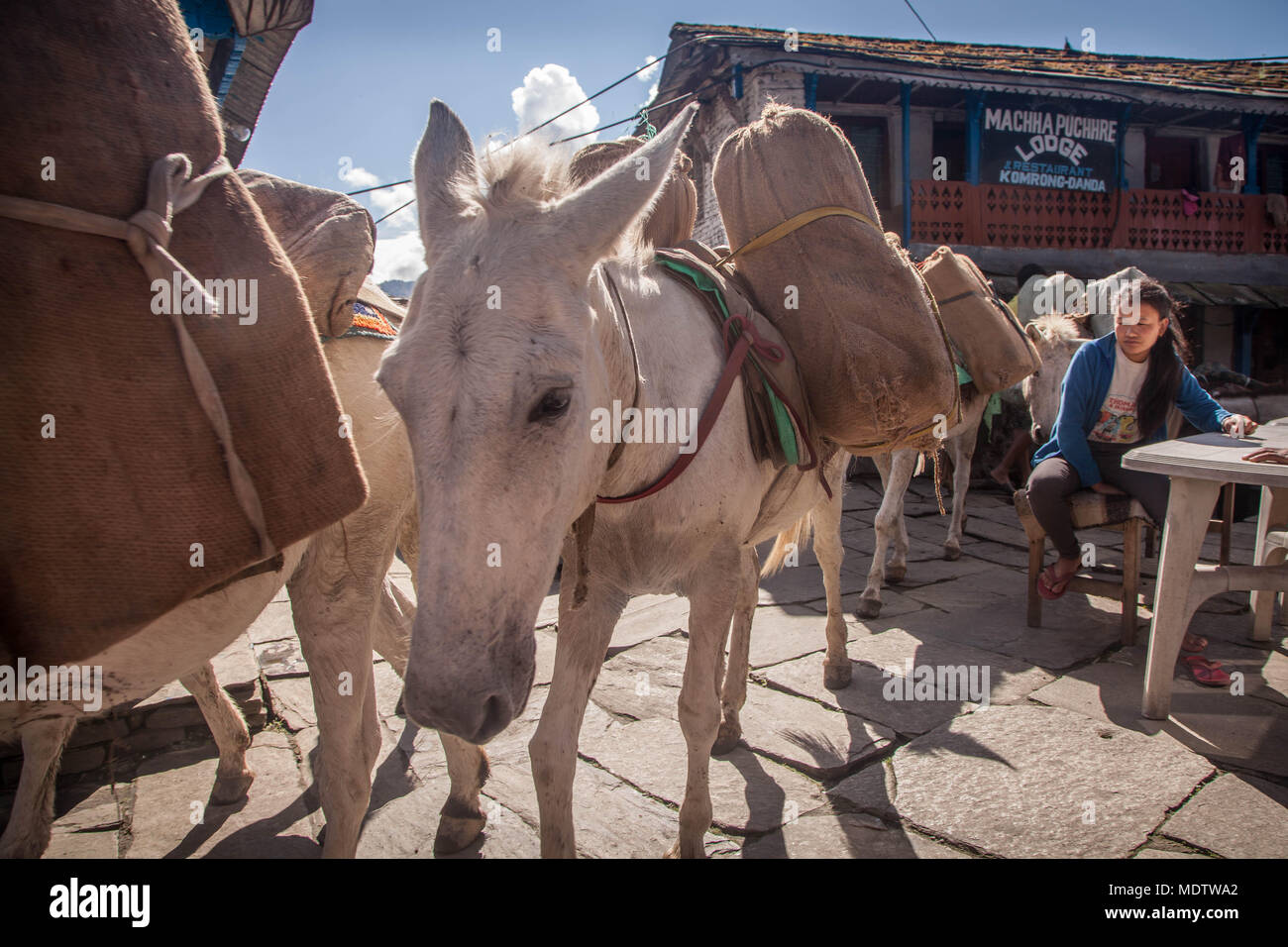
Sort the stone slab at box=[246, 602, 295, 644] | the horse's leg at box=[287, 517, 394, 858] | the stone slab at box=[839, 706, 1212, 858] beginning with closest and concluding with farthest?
the horse's leg at box=[287, 517, 394, 858] < the stone slab at box=[839, 706, 1212, 858] < the stone slab at box=[246, 602, 295, 644]

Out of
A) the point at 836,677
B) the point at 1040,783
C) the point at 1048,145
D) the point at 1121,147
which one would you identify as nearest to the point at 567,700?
the point at 1040,783

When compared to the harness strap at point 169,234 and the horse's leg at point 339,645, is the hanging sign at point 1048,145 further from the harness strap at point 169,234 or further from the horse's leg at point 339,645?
the harness strap at point 169,234

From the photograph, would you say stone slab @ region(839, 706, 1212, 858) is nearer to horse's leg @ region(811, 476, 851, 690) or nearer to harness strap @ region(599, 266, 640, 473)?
horse's leg @ region(811, 476, 851, 690)

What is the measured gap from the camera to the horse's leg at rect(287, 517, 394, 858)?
214 cm

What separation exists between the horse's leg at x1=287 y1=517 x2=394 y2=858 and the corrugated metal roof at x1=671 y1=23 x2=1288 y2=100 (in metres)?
11.2

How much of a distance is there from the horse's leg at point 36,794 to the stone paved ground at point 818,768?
0.21 m

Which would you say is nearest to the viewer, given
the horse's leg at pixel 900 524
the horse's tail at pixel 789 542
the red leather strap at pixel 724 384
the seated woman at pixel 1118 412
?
the red leather strap at pixel 724 384

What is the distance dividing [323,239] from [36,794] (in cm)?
217

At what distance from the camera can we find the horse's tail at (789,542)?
4055mm

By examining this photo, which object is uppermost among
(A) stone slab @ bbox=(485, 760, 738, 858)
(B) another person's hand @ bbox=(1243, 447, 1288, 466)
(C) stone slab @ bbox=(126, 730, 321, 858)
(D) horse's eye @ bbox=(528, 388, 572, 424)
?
(D) horse's eye @ bbox=(528, 388, 572, 424)

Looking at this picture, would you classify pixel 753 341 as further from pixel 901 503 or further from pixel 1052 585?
pixel 901 503

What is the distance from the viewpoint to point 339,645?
7.02 ft
